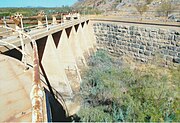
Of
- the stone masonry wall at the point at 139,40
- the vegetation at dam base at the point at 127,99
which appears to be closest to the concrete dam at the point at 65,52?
the stone masonry wall at the point at 139,40

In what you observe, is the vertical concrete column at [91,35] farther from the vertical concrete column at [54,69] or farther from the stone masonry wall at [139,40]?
the vertical concrete column at [54,69]

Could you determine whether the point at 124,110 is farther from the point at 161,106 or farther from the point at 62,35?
the point at 62,35

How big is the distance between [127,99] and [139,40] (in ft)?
26.0

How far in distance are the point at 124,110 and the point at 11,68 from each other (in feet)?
16.1

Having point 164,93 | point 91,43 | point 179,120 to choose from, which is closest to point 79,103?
point 164,93

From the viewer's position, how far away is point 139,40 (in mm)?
15969

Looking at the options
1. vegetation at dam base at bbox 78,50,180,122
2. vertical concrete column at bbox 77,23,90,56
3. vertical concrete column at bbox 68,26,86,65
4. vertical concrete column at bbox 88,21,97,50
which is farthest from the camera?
vertical concrete column at bbox 88,21,97,50

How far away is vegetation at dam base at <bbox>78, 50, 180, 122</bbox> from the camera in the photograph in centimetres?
772

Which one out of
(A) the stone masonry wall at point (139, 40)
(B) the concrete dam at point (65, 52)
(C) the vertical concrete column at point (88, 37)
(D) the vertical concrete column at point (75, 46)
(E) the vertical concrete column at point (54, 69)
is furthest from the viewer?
(C) the vertical concrete column at point (88, 37)

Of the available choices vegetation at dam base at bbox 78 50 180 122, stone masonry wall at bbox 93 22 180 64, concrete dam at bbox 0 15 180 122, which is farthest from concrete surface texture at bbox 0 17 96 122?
stone masonry wall at bbox 93 22 180 64

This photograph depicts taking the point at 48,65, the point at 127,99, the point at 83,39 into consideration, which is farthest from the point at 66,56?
the point at 127,99

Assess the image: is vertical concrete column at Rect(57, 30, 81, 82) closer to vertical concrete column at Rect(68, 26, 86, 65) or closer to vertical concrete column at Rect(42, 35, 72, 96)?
vertical concrete column at Rect(68, 26, 86, 65)

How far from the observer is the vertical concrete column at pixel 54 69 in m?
11.7

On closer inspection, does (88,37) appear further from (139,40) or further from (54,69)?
(54,69)
